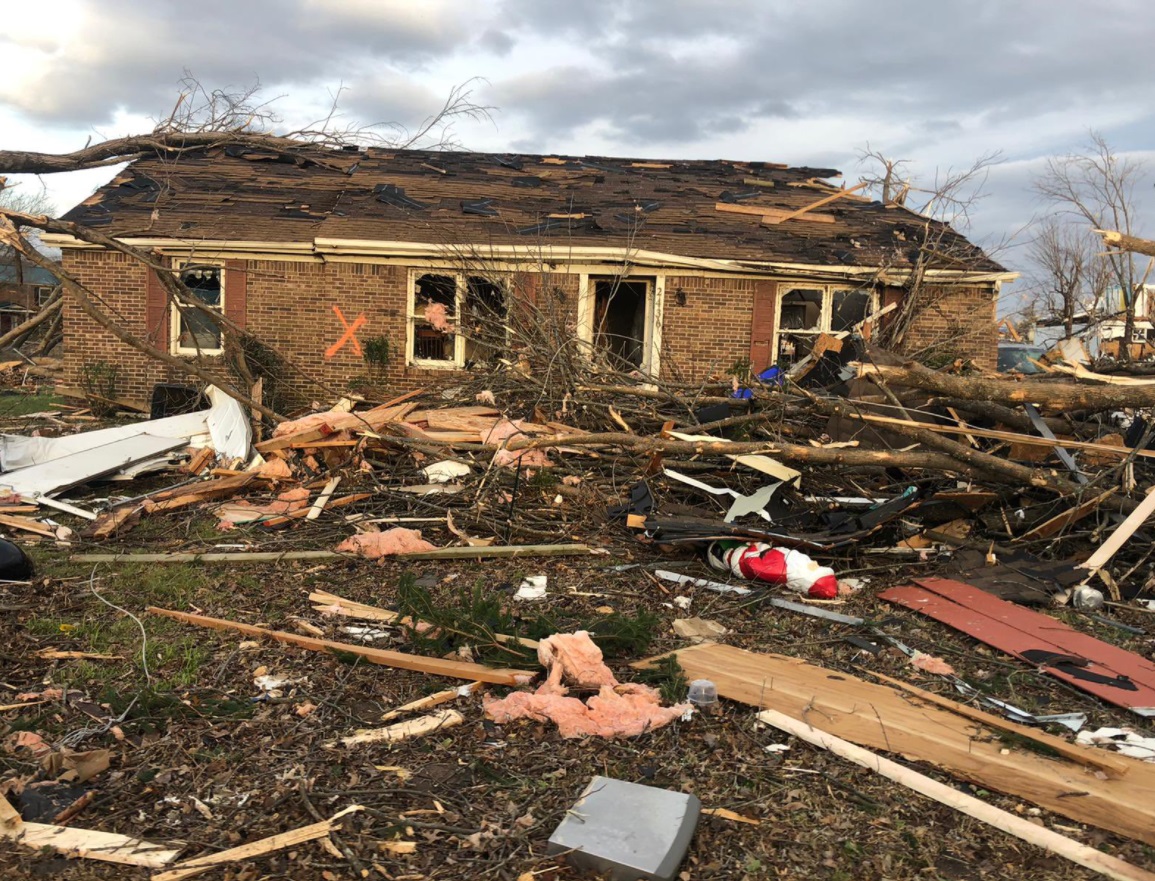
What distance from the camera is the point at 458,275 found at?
42.4ft

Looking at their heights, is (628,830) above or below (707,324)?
below

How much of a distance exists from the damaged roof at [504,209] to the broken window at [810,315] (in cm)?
64

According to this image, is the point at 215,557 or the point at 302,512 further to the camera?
the point at 302,512

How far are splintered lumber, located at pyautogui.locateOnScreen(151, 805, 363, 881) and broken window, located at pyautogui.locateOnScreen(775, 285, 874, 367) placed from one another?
11994 mm

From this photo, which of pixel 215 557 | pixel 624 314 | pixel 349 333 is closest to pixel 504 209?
pixel 349 333

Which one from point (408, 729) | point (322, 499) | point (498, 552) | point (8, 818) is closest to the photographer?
point (8, 818)

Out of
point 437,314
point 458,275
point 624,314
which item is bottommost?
point 437,314

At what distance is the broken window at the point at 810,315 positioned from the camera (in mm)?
14062

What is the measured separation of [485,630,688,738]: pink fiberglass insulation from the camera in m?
3.88

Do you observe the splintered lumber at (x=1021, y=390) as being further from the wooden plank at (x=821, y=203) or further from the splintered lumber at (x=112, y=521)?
the wooden plank at (x=821, y=203)

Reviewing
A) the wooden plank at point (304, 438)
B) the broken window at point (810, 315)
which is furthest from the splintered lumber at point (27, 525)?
the broken window at point (810, 315)

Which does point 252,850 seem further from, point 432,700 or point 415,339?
point 415,339

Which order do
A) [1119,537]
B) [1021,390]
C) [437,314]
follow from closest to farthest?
1. [1119,537]
2. [1021,390]
3. [437,314]

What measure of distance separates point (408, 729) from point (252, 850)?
39.7 inches
